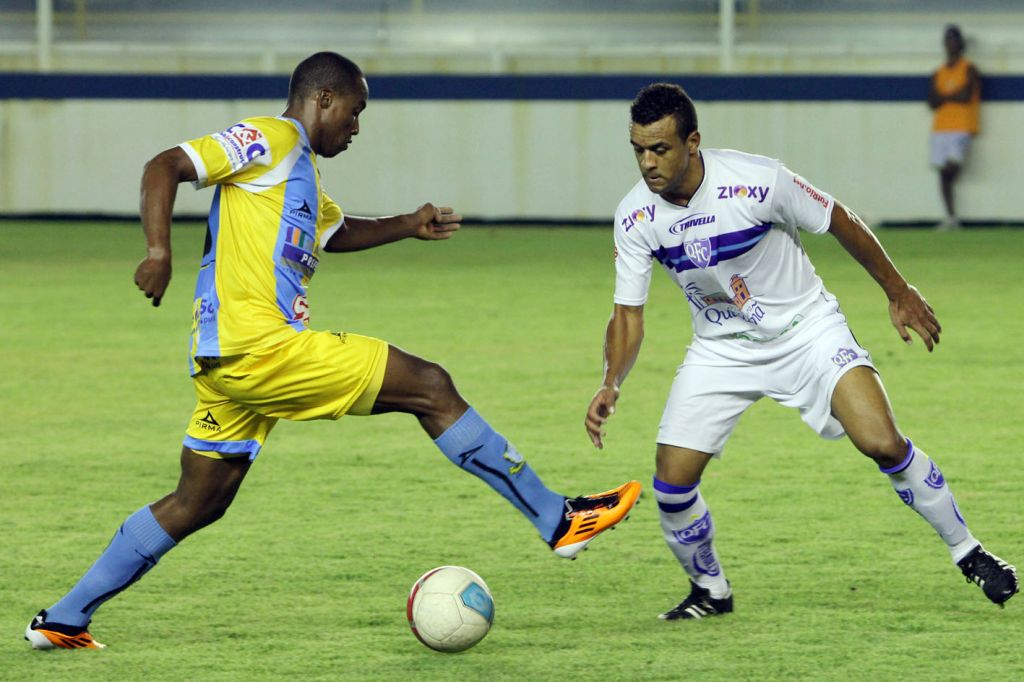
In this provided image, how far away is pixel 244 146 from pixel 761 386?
170 centimetres

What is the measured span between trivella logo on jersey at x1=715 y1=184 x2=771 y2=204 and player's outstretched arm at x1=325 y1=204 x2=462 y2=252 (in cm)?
87

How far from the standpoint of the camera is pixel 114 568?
5055 mm

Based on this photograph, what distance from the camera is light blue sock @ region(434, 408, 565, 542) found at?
5121 mm

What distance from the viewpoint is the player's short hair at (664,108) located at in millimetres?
5152

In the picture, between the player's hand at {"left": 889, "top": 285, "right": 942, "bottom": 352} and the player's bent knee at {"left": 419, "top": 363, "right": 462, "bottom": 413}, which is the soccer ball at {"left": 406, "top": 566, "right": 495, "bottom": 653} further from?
the player's hand at {"left": 889, "top": 285, "right": 942, "bottom": 352}

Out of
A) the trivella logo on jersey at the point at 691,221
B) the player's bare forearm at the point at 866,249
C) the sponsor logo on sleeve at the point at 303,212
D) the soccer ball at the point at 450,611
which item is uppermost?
the sponsor logo on sleeve at the point at 303,212

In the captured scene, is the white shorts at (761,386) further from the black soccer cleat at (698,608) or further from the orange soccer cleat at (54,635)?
the orange soccer cleat at (54,635)

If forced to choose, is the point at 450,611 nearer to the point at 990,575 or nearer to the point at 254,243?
the point at 254,243

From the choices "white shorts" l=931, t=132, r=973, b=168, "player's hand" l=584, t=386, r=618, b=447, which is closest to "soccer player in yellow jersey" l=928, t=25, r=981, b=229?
"white shorts" l=931, t=132, r=973, b=168

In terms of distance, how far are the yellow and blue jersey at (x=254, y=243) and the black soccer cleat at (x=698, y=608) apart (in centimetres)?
141

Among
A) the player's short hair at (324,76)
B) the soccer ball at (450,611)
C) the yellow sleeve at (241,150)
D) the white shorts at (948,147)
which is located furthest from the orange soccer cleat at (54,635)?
the white shorts at (948,147)

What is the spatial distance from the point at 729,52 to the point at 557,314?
27.3 ft

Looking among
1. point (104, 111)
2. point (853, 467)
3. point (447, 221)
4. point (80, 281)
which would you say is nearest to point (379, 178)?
point (104, 111)

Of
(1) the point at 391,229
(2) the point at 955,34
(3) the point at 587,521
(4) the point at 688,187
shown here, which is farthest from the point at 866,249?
(2) the point at 955,34
